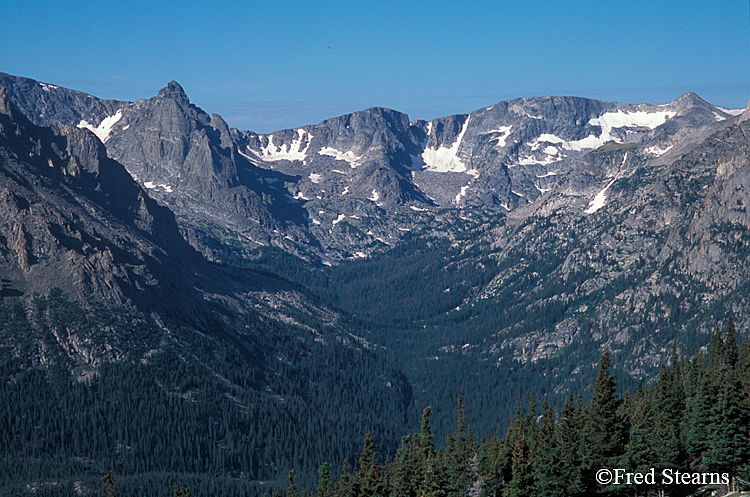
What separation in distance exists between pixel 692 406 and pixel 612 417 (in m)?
13.4

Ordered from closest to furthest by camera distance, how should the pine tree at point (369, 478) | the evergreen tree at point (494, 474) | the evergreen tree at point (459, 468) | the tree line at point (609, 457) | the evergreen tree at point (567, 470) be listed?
the tree line at point (609, 457) < the evergreen tree at point (567, 470) < the pine tree at point (369, 478) < the evergreen tree at point (459, 468) < the evergreen tree at point (494, 474)

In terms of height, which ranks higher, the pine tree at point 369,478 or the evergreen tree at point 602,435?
the evergreen tree at point 602,435

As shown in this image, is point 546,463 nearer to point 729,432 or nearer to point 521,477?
point 521,477

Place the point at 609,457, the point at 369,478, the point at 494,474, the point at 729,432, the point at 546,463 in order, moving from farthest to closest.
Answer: the point at 494,474
the point at 369,478
the point at 609,457
the point at 546,463
the point at 729,432

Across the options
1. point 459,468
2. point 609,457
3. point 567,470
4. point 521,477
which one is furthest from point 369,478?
point 609,457

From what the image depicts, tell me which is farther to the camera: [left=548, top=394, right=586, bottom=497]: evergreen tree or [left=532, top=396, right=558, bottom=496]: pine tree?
[left=532, top=396, right=558, bottom=496]: pine tree

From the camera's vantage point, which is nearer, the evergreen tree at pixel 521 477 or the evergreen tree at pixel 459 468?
the evergreen tree at pixel 521 477

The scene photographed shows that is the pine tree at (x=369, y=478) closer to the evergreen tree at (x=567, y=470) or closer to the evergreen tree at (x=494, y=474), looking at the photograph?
the evergreen tree at (x=494, y=474)

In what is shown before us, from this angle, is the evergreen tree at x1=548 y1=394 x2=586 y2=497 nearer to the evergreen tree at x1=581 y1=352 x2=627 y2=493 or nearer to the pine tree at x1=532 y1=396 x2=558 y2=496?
the pine tree at x1=532 y1=396 x2=558 y2=496

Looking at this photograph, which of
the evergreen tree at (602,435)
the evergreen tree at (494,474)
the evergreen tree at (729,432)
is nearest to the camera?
the evergreen tree at (729,432)

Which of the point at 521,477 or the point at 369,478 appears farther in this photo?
the point at 369,478

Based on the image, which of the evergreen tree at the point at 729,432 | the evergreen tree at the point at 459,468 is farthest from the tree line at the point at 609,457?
the evergreen tree at the point at 459,468

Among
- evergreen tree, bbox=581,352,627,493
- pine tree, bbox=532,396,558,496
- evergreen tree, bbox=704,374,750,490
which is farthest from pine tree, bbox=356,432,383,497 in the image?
evergreen tree, bbox=704,374,750,490

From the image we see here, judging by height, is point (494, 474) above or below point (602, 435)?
below
